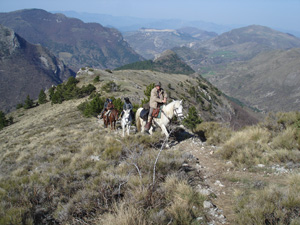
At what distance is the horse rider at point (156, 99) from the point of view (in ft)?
32.5

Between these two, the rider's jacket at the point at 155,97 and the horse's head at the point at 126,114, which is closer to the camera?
the rider's jacket at the point at 155,97

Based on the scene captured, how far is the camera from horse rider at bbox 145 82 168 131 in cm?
990

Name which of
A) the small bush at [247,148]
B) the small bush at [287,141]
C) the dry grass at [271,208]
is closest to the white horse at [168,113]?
the small bush at [247,148]

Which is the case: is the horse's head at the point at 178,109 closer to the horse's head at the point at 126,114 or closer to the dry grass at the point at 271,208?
the horse's head at the point at 126,114

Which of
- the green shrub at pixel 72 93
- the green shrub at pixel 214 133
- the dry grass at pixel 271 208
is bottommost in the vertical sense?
the green shrub at pixel 72 93

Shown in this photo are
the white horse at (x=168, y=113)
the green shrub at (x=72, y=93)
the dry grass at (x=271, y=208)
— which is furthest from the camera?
the green shrub at (x=72, y=93)

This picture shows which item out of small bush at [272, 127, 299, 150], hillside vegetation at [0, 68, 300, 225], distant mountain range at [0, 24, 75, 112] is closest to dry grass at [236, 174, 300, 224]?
hillside vegetation at [0, 68, 300, 225]

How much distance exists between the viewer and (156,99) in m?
9.89

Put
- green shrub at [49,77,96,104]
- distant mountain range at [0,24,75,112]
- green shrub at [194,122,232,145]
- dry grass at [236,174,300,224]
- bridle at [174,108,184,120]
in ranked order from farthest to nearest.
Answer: distant mountain range at [0,24,75,112], green shrub at [49,77,96,104], green shrub at [194,122,232,145], bridle at [174,108,184,120], dry grass at [236,174,300,224]

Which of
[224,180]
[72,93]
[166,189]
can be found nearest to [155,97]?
[224,180]

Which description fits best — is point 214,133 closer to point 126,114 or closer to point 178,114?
point 178,114

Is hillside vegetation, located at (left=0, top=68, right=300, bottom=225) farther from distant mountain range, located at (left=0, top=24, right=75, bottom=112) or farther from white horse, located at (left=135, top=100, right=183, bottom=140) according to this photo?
distant mountain range, located at (left=0, top=24, right=75, bottom=112)

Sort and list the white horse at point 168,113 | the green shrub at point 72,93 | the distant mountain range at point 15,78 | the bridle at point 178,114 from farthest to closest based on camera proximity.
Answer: the distant mountain range at point 15,78 < the green shrub at point 72,93 < the white horse at point 168,113 < the bridle at point 178,114

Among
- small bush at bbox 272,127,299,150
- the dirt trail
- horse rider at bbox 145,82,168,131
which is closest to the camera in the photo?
the dirt trail
